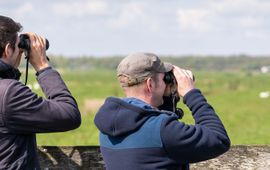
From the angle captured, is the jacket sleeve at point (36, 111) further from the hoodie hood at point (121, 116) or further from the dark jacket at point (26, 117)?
the hoodie hood at point (121, 116)

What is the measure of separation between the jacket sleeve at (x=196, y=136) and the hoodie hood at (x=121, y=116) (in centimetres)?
13

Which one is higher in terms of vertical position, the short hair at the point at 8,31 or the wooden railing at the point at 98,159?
the short hair at the point at 8,31

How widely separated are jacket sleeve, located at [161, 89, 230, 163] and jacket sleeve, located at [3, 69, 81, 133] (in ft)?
1.77

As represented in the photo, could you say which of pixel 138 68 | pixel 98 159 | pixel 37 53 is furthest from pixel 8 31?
pixel 98 159

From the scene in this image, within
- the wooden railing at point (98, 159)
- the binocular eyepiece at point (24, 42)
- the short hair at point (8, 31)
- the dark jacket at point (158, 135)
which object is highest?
the short hair at point (8, 31)

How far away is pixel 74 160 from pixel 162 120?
1.06 metres

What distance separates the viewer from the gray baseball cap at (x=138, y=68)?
296 cm

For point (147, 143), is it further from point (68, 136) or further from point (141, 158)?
point (68, 136)

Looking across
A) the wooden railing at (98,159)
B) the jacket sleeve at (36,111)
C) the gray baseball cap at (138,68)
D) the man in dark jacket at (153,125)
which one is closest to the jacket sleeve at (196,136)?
the man in dark jacket at (153,125)

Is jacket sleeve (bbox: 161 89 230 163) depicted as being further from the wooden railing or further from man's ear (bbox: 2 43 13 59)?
man's ear (bbox: 2 43 13 59)

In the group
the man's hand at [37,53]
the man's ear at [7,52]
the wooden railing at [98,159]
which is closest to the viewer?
the man's ear at [7,52]

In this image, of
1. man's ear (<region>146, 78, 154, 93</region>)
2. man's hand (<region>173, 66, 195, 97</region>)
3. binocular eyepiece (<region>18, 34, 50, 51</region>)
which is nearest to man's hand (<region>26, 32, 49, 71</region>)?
binocular eyepiece (<region>18, 34, 50, 51</region>)

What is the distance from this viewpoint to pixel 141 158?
9.73 feet

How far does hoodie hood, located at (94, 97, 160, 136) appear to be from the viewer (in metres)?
2.95
